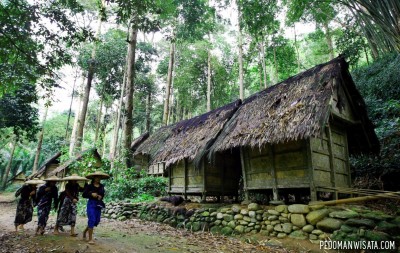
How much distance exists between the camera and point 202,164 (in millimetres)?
9859

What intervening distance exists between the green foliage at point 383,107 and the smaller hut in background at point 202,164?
5239 millimetres

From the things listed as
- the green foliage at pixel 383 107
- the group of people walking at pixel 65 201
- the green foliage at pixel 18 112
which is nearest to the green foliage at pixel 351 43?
the green foliage at pixel 383 107

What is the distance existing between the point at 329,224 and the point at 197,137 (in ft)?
19.2

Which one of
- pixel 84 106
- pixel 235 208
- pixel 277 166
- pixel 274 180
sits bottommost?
pixel 235 208

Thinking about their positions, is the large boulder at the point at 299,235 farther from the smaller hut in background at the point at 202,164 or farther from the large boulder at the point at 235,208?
the smaller hut in background at the point at 202,164

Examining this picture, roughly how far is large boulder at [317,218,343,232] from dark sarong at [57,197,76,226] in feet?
20.5

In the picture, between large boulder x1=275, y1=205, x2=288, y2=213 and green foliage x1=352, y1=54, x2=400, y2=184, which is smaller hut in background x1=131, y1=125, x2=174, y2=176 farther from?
green foliage x1=352, y1=54, x2=400, y2=184

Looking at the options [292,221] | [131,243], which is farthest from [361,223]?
[131,243]

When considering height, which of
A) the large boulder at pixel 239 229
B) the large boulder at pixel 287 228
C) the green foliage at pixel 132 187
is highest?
the green foliage at pixel 132 187

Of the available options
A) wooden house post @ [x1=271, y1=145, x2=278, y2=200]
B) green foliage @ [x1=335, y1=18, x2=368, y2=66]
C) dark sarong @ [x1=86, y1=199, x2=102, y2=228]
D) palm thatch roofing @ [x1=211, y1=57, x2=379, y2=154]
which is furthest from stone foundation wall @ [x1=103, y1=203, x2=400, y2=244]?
green foliage @ [x1=335, y1=18, x2=368, y2=66]

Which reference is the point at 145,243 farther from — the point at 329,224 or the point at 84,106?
the point at 84,106

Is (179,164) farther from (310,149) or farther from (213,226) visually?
(310,149)

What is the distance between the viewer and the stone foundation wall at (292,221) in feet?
17.8

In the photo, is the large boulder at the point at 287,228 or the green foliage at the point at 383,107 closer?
the large boulder at the point at 287,228
